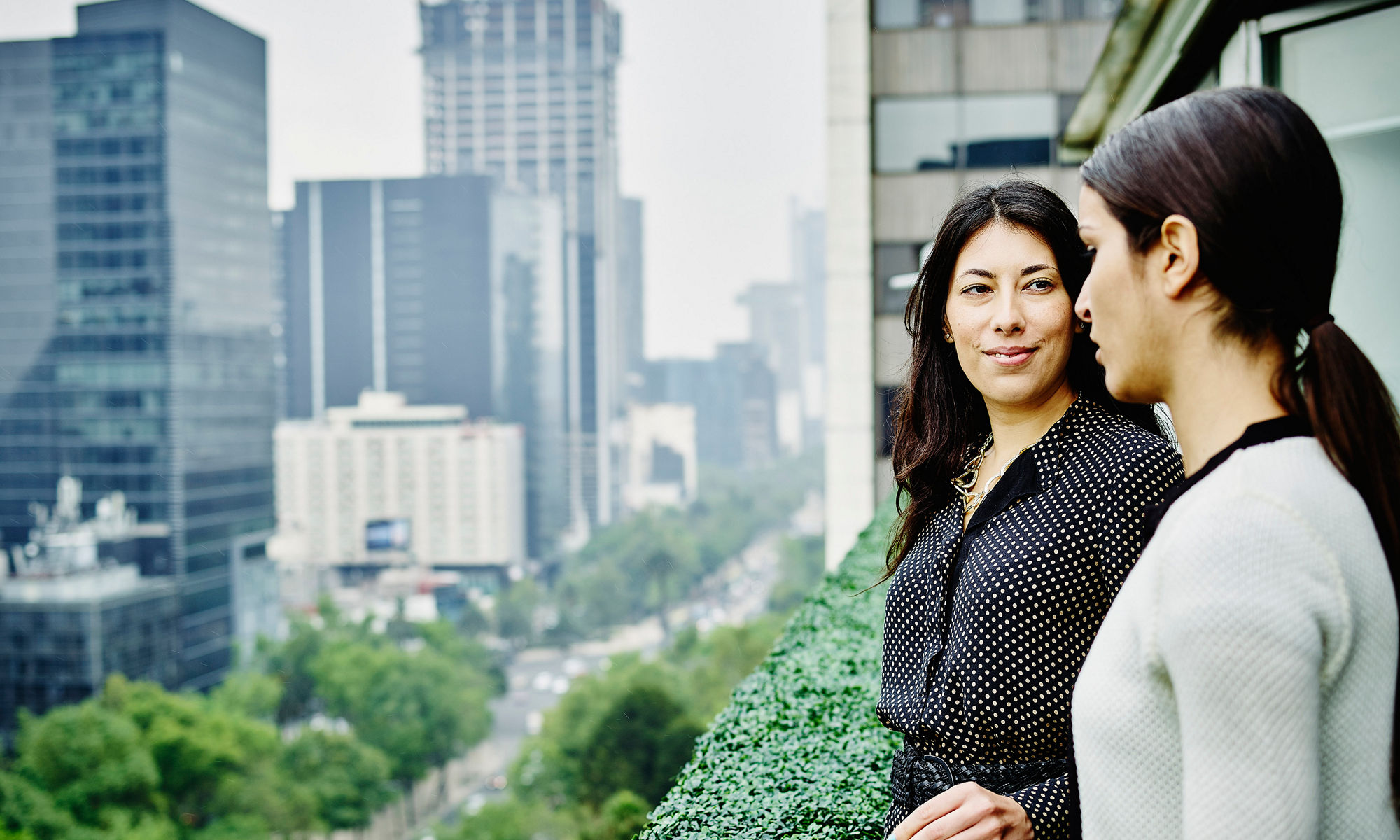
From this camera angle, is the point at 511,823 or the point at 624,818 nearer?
the point at 624,818

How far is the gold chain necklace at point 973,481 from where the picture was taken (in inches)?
55.1

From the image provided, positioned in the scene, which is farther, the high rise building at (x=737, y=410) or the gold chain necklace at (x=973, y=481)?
the high rise building at (x=737, y=410)

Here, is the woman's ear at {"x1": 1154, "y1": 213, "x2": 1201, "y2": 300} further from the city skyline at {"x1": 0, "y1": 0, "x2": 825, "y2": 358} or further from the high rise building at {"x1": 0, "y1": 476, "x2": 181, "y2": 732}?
the city skyline at {"x1": 0, "y1": 0, "x2": 825, "y2": 358}

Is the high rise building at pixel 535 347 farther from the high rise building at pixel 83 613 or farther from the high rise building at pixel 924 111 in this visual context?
the high rise building at pixel 924 111

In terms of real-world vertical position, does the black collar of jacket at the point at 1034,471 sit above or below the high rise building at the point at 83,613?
above

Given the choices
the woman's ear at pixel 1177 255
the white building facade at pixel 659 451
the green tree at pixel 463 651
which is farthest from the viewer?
the white building facade at pixel 659 451

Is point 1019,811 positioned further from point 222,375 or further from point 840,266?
point 222,375

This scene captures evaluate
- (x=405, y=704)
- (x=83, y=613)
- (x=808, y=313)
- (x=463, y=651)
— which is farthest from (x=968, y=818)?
(x=808, y=313)

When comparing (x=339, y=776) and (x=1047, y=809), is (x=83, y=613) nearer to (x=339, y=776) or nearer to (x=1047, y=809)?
(x=339, y=776)

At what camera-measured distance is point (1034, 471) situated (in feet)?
4.18

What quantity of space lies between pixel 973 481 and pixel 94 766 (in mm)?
37661

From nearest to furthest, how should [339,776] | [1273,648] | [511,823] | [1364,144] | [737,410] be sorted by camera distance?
1. [1273,648]
2. [1364,144]
3. [511,823]
4. [339,776]
5. [737,410]

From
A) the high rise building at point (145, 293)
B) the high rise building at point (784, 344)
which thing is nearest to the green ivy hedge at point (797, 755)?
the high rise building at point (145, 293)

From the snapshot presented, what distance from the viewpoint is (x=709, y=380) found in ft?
317
